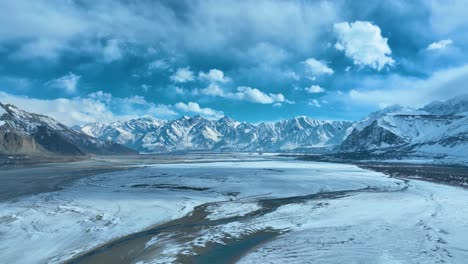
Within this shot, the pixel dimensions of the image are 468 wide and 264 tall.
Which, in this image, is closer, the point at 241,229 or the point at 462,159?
the point at 241,229

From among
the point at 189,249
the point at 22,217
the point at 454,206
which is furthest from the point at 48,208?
the point at 454,206

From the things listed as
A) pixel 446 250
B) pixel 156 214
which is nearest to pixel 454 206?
pixel 446 250

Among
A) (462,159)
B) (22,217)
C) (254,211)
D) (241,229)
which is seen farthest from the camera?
(462,159)

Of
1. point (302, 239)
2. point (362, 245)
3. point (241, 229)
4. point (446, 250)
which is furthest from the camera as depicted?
point (241, 229)

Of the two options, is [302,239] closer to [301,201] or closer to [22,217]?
[301,201]

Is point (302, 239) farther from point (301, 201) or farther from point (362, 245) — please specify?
point (301, 201)

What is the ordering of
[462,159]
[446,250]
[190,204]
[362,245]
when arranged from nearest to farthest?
1. [446,250]
2. [362,245]
3. [190,204]
4. [462,159]
